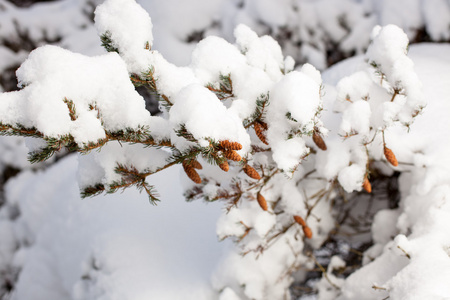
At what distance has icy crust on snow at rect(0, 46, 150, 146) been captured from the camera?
1.07m

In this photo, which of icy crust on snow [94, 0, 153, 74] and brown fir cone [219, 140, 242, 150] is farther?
icy crust on snow [94, 0, 153, 74]

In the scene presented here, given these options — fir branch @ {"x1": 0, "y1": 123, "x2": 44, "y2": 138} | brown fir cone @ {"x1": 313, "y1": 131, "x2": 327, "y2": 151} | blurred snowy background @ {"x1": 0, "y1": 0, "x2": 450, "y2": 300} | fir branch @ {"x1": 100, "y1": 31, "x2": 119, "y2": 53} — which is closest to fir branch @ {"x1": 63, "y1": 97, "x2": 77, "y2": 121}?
fir branch @ {"x1": 0, "y1": 123, "x2": 44, "y2": 138}

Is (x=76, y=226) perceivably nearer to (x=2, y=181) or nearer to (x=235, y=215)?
(x=235, y=215)

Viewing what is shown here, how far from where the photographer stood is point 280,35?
3.90m

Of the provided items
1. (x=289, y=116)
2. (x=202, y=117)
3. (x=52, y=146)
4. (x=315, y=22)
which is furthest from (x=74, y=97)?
(x=315, y=22)

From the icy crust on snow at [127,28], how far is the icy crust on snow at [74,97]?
88 mm

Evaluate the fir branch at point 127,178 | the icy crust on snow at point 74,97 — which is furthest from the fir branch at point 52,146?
the fir branch at point 127,178

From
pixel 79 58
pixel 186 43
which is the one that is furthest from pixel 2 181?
pixel 79 58

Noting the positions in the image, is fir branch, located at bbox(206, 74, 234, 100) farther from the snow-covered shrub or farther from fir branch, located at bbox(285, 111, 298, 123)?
the snow-covered shrub

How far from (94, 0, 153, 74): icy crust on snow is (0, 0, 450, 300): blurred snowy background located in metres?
1.42

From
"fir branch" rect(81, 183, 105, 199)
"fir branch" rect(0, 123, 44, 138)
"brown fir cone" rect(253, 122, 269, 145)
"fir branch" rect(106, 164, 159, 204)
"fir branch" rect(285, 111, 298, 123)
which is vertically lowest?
"fir branch" rect(81, 183, 105, 199)

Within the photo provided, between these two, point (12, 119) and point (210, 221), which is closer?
point (12, 119)

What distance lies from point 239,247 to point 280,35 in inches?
105

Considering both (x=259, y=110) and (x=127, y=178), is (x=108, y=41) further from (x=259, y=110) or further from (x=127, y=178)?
(x=259, y=110)
